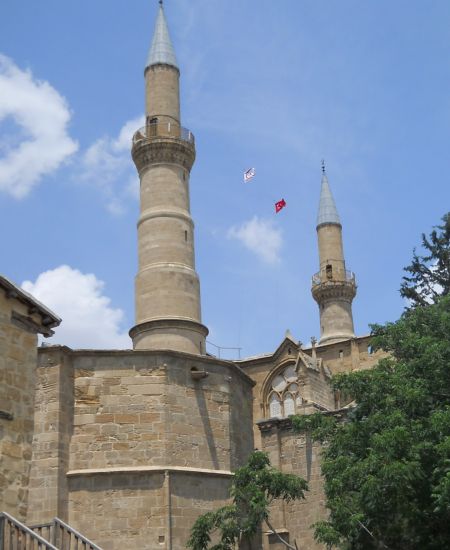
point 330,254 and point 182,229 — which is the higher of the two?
point 330,254

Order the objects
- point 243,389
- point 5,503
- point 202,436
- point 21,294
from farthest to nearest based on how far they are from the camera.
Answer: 1. point 243,389
2. point 202,436
3. point 21,294
4. point 5,503

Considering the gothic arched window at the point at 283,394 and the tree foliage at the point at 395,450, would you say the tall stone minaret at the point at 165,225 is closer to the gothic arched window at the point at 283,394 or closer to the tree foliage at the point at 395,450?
the gothic arched window at the point at 283,394

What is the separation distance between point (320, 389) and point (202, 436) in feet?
56.9

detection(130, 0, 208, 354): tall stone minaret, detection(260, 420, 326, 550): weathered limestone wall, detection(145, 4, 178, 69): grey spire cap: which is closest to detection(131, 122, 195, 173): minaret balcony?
detection(130, 0, 208, 354): tall stone minaret

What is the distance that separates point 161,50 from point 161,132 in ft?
12.1

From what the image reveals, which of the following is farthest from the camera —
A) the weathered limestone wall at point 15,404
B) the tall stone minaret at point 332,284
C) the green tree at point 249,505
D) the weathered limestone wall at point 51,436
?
the tall stone minaret at point 332,284

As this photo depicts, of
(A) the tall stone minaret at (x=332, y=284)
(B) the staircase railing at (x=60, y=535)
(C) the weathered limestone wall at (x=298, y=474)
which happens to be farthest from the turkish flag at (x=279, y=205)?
(B) the staircase railing at (x=60, y=535)

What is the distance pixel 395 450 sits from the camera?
14.1 m

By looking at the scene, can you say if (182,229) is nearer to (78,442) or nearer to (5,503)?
(78,442)

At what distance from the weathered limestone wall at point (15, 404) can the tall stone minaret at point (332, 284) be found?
97.6ft

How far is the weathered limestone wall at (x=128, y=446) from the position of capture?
1580 cm

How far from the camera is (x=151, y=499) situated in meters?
16.0

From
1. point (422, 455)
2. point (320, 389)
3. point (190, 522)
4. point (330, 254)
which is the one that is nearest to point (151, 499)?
point (190, 522)

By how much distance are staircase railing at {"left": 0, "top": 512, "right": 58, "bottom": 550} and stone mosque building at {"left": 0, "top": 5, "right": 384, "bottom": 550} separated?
39 millimetres
